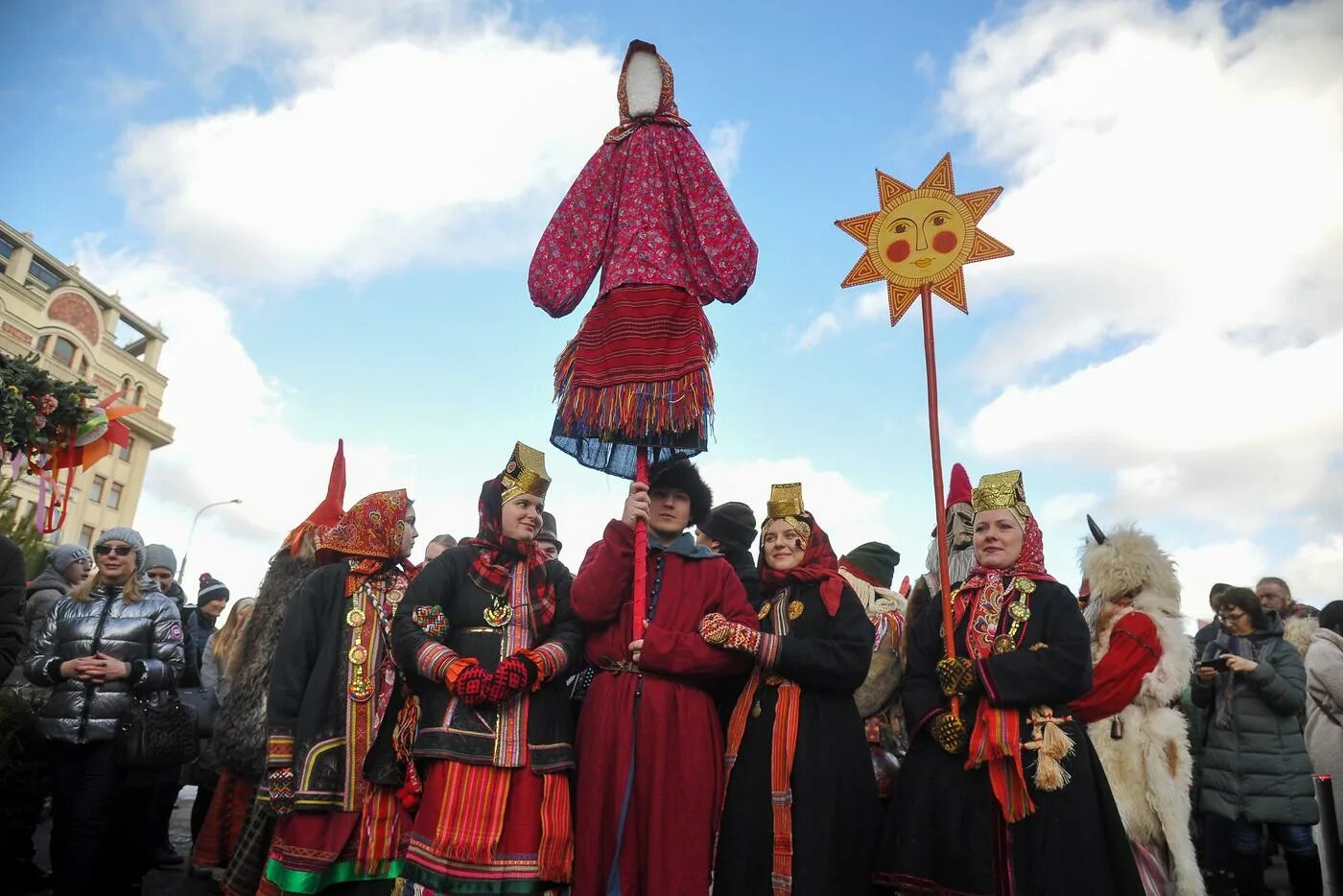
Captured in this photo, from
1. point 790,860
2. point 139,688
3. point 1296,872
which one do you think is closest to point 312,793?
point 139,688

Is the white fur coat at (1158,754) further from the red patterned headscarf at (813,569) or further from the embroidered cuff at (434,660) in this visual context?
the embroidered cuff at (434,660)

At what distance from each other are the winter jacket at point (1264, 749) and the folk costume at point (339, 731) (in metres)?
4.97

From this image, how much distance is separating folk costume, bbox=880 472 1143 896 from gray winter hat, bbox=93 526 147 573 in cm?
428

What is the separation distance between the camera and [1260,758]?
18.2 feet

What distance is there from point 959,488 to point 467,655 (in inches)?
138

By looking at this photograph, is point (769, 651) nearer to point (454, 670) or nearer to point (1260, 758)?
point (454, 670)

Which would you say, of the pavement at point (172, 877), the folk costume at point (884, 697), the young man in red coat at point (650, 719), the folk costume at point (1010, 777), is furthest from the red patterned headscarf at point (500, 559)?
the pavement at point (172, 877)

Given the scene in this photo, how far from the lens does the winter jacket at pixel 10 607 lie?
3850 mm

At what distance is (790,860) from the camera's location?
3.47 metres

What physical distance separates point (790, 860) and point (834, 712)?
607 mm

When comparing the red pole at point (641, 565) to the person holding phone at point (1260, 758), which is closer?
the red pole at point (641, 565)

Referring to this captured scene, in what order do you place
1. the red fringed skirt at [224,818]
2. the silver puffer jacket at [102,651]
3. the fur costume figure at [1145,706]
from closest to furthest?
the silver puffer jacket at [102,651] < the fur costume figure at [1145,706] < the red fringed skirt at [224,818]

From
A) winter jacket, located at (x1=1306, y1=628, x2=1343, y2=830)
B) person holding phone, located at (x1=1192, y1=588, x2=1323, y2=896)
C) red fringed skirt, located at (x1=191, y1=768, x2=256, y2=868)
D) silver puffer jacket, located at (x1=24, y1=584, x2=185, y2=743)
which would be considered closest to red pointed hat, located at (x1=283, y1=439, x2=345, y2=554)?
silver puffer jacket, located at (x1=24, y1=584, x2=185, y2=743)

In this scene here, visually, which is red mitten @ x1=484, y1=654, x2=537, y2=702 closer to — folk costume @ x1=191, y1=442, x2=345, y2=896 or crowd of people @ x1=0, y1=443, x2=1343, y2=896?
crowd of people @ x1=0, y1=443, x2=1343, y2=896
